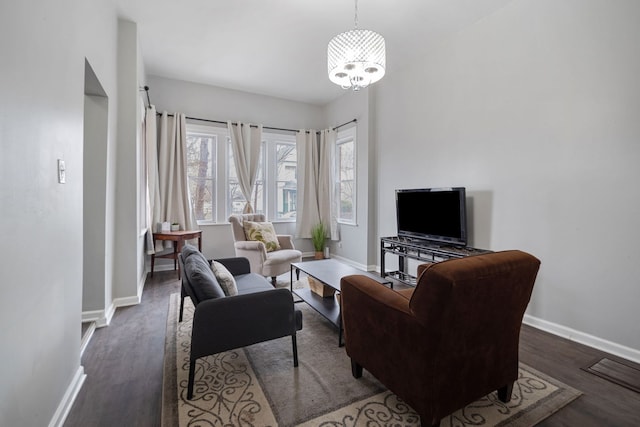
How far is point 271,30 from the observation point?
10.8 feet

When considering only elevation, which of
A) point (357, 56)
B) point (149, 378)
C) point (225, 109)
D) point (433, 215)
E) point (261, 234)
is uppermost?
point (225, 109)

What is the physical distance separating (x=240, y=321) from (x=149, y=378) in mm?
750

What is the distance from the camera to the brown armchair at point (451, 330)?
4.29ft

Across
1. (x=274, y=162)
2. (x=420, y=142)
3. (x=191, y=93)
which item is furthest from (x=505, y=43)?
(x=191, y=93)

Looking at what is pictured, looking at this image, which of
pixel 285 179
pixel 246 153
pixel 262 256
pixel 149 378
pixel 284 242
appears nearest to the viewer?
pixel 149 378

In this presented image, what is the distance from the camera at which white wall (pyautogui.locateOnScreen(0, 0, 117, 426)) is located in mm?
1053

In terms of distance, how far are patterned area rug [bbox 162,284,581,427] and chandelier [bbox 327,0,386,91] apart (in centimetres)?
226

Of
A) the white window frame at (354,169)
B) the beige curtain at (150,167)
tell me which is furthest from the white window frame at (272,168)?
the beige curtain at (150,167)

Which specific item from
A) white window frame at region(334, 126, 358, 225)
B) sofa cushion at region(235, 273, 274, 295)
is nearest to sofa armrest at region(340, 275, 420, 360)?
sofa cushion at region(235, 273, 274, 295)

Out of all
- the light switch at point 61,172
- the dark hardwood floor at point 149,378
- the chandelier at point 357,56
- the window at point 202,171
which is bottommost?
the dark hardwood floor at point 149,378

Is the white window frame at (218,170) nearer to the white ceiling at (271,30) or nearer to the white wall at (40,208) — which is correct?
the white ceiling at (271,30)

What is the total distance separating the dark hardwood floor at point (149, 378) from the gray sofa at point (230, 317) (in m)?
0.34

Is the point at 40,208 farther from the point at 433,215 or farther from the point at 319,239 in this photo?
the point at 319,239


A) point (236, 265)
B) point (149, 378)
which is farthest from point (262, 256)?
point (149, 378)
